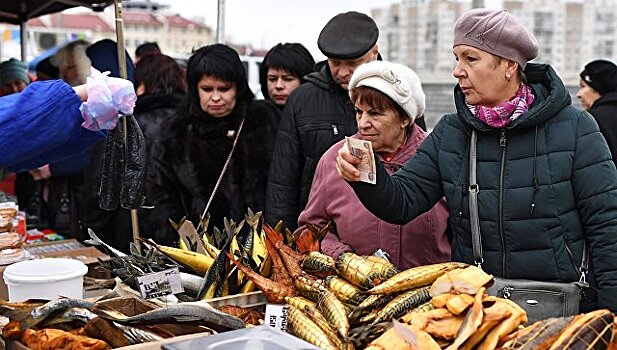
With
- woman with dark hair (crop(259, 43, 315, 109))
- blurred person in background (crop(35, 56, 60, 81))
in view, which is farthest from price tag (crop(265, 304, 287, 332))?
blurred person in background (crop(35, 56, 60, 81))

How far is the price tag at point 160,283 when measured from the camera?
80.2 inches

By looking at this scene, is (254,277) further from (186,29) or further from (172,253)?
(186,29)

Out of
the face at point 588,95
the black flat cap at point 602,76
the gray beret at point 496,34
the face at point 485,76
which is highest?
the gray beret at point 496,34

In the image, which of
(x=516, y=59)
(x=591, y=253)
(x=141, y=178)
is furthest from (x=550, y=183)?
(x=141, y=178)

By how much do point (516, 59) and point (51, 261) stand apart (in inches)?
63.2

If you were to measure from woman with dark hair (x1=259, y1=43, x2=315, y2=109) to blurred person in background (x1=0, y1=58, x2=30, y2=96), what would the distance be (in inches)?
91.1

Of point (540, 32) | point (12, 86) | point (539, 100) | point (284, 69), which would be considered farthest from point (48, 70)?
point (540, 32)

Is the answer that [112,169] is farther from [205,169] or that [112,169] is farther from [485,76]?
[485,76]

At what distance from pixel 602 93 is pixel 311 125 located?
97.0 inches

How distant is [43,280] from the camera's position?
2.17 metres

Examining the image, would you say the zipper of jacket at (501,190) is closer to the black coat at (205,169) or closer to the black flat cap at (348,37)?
the black flat cap at (348,37)

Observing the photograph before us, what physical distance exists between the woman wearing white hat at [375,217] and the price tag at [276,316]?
0.55m

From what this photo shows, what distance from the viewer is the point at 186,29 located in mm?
56344

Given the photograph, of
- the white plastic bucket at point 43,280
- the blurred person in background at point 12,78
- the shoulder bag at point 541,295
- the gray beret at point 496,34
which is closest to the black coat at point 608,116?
the gray beret at point 496,34
